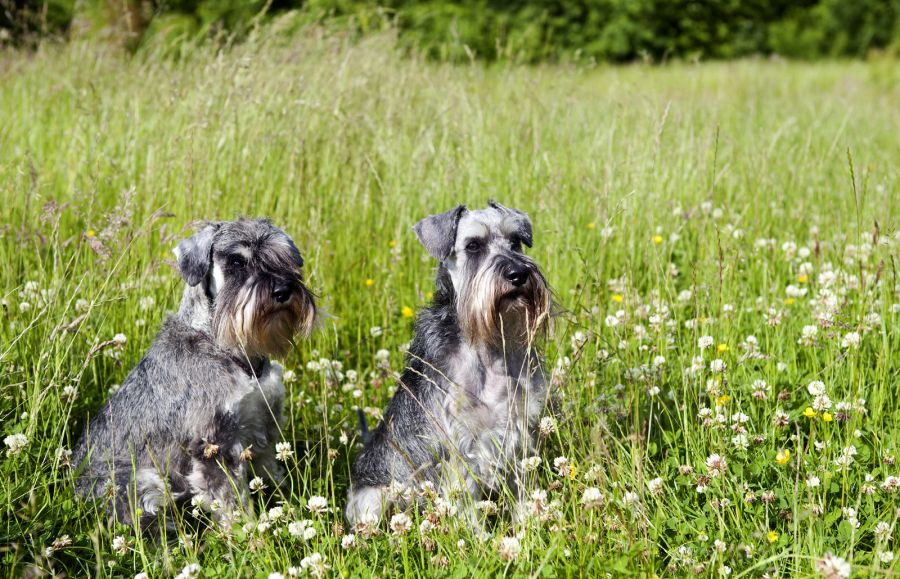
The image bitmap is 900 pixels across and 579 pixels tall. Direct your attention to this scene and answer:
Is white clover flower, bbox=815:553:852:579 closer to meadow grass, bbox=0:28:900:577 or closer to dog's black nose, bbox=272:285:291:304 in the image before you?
meadow grass, bbox=0:28:900:577

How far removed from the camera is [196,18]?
79.3ft

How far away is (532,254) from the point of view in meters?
5.81

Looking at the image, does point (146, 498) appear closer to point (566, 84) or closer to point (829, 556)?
point (829, 556)

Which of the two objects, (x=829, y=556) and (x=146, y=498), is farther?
(x=146, y=498)

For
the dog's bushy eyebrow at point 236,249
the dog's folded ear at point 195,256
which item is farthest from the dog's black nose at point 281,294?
the dog's folded ear at point 195,256

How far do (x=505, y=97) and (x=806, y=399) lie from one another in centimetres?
418

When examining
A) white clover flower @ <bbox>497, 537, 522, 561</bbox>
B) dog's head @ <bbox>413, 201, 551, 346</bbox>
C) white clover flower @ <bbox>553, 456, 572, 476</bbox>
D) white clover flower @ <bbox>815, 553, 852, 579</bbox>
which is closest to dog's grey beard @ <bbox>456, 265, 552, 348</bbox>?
dog's head @ <bbox>413, 201, 551, 346</bbox>

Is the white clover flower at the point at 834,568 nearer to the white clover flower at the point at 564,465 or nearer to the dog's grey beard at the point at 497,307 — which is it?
the white clover flower at the point at 564,465

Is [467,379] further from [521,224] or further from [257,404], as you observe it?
[257,404]

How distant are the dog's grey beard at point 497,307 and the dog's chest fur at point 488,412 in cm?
14

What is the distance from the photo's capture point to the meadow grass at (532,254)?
3.17 meters

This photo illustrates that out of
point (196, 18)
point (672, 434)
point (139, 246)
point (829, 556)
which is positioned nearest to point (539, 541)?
point (829, 556)

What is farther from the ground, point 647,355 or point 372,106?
point 372,106

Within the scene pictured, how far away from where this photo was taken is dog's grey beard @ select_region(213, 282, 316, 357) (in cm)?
362
